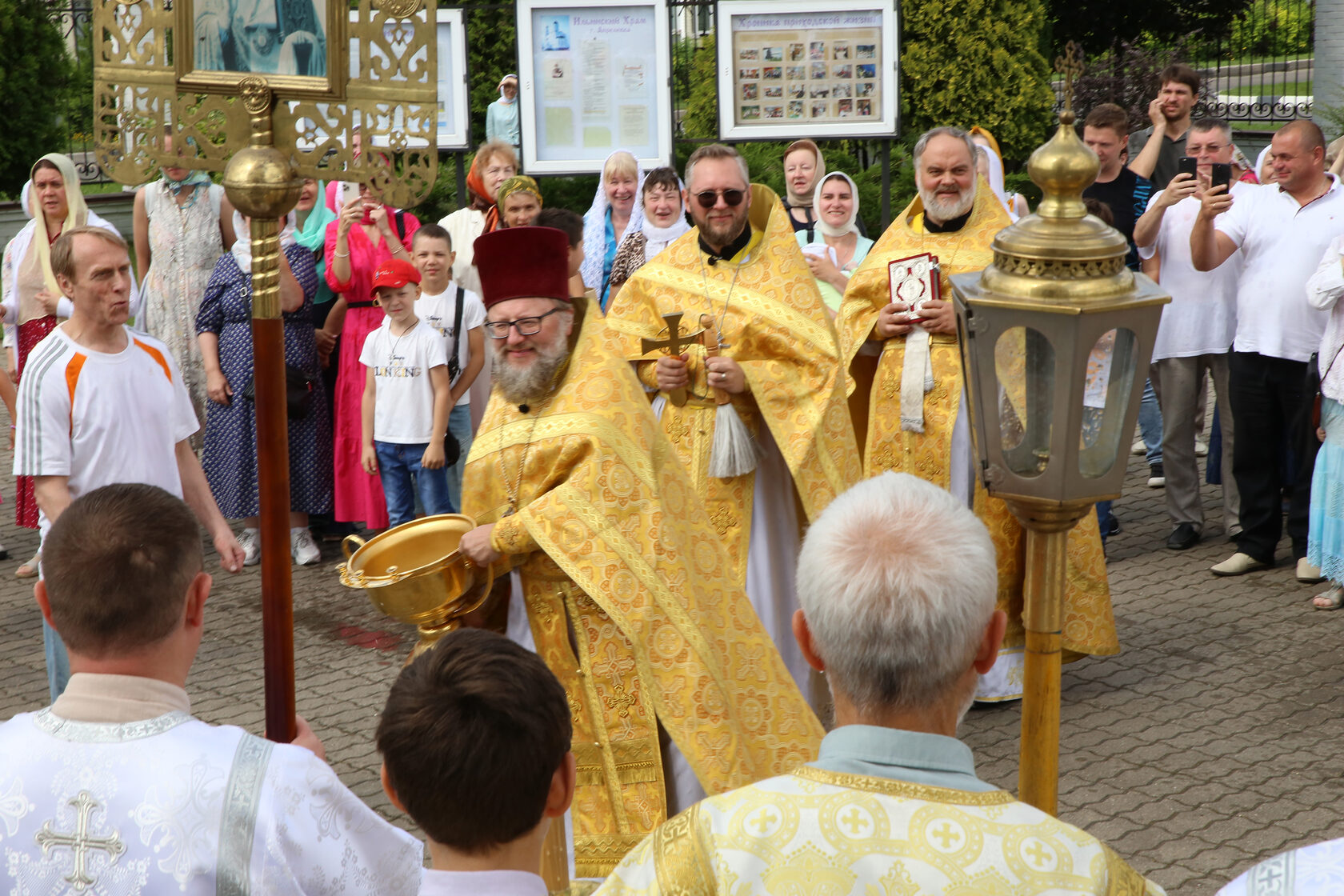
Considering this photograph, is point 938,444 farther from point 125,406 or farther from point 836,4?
point 836,4

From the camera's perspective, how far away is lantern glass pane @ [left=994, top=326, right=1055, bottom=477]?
2420 mm

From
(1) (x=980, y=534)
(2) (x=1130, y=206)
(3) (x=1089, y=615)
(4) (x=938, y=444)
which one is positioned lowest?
(3) (x=1089, y=615)

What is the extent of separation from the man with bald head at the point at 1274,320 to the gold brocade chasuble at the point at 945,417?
1978 millimetres

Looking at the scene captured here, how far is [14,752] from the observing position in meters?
2.14

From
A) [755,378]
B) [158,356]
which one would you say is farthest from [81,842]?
[755,378]

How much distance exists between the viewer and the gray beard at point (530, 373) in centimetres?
404

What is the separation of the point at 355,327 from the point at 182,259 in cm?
128

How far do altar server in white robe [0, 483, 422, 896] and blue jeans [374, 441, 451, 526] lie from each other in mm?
5172

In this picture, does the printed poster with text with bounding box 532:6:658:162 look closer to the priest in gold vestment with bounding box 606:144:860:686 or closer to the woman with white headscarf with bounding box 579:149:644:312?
the woman with white headscarf with bounding box 579:149:644:312

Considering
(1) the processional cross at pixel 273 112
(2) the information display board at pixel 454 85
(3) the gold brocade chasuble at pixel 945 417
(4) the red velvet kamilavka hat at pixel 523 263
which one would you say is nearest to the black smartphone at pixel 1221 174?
(3) the gold brocade chasuble at pixel 945 417

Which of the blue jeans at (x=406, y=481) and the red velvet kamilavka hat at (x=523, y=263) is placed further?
the blue jeans at (x=406, y=481)

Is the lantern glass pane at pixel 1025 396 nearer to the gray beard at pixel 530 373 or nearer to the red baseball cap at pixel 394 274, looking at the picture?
the gray beard at pixel 530 373

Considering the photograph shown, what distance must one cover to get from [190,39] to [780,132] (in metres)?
7.72

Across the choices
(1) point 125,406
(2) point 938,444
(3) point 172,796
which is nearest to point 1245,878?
(3) point 172,796
